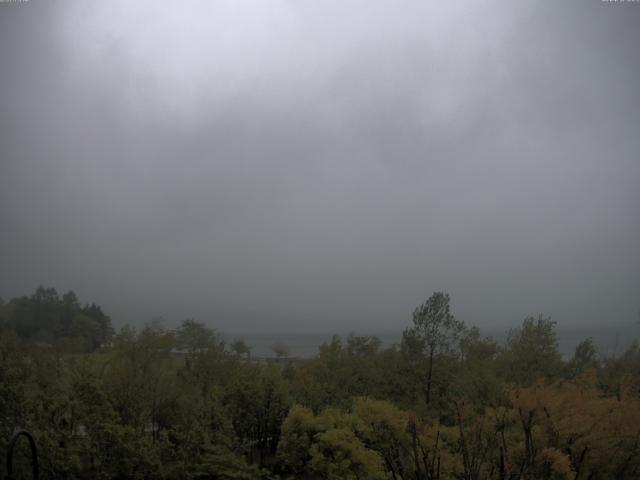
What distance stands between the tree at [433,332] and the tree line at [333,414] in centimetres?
9

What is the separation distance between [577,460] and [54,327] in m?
91.2

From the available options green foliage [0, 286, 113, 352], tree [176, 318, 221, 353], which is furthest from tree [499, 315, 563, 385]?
green foliage [0, 286, 113, 352]

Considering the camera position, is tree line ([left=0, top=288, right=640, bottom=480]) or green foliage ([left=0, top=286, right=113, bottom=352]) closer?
tree line ([left=0, top=288, right=640, bottom=480])

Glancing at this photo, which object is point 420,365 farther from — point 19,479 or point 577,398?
point 19,479

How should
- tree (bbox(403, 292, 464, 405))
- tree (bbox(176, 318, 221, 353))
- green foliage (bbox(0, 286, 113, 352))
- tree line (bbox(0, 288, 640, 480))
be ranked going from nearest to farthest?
tree line (bbox(0, 288, 640, 480)) → tree (bbox(403, 292, 464, 405)) → tree (bbox(176, 318, 221, 353)) → green foliage (bbox(0, 286, 113, 352))

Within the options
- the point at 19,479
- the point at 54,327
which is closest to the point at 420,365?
the point at 19,479

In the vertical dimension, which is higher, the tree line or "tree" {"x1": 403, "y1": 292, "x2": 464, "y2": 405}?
"tree" {"x1": 403, "y1": 292, "x2": 464, "y2": 405}

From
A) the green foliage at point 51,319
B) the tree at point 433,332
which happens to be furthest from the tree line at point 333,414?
the green foliage at point 51,319

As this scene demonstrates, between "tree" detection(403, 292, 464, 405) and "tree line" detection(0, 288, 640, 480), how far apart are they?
0.28ft

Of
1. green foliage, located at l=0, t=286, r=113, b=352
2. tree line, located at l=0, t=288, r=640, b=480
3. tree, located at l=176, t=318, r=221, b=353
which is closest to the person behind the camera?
tree line, located at l=0, t=288, r=640, b=480

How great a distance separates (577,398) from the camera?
2017 cm

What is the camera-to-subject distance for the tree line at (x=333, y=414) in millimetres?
18953

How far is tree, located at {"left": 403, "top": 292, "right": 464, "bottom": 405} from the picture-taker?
35.0m

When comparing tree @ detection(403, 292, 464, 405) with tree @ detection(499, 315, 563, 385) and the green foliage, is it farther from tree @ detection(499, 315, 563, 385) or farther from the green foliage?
the green foliage
